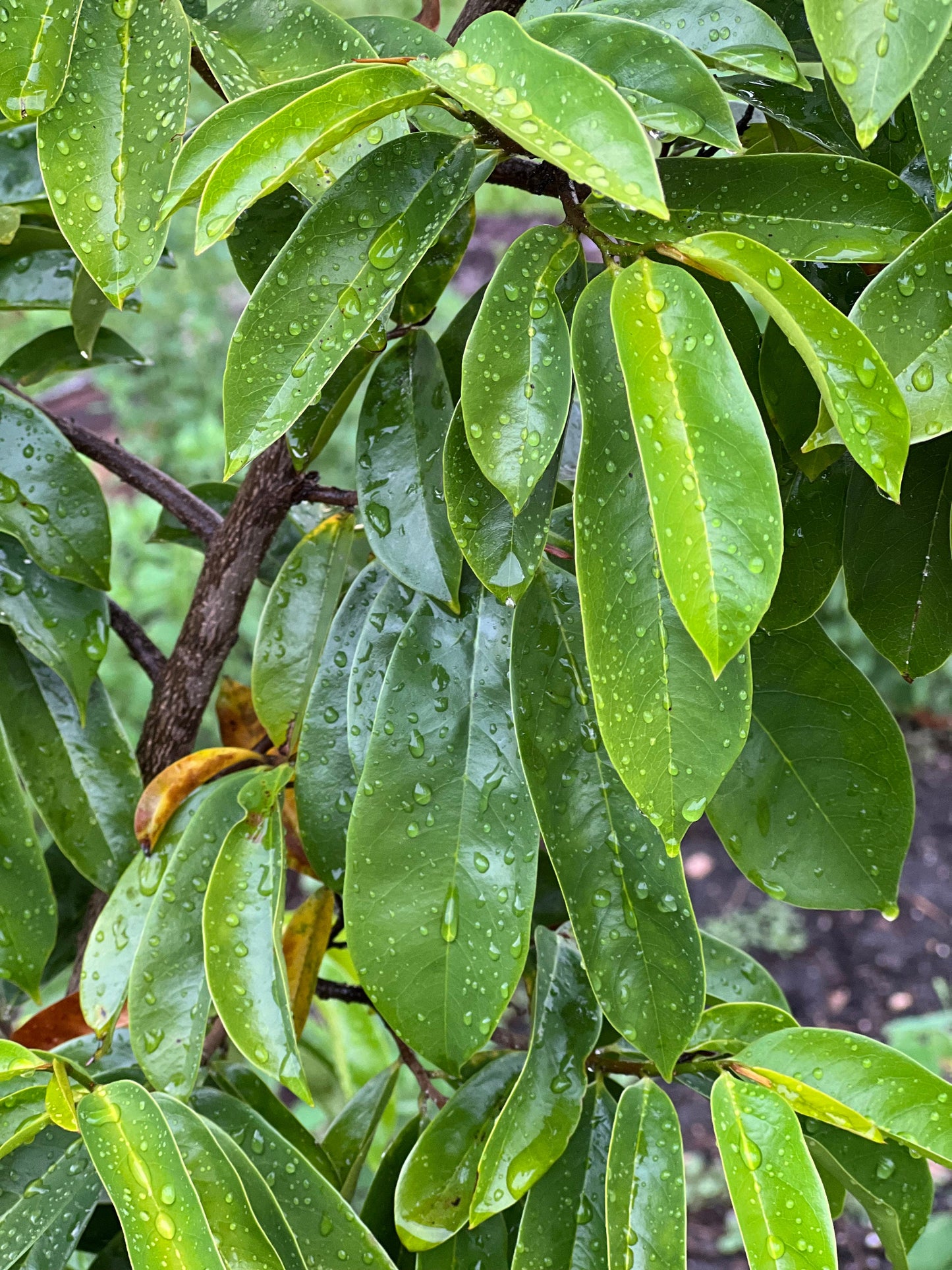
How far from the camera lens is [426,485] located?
524 mm

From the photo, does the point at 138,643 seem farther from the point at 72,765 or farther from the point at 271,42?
the point at 271,42

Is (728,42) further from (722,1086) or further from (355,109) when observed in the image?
(722,1086)

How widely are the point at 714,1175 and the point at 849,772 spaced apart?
1.73 metres

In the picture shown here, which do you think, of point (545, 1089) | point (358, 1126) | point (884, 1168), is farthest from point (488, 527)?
point (358, 1126)

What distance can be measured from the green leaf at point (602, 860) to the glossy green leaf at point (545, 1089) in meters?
0.07

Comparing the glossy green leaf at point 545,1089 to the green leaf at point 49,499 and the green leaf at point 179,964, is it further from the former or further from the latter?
the green leaf at point 49,499

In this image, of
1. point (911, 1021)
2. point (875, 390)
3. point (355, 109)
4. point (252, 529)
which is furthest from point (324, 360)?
point (911, 1021)

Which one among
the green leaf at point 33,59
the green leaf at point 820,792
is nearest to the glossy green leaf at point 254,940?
the green leaf at point 820,792

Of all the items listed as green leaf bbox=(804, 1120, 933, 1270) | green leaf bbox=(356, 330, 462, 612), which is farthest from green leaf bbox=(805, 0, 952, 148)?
green leaf bbox=(804, 1120, 933, 1270)

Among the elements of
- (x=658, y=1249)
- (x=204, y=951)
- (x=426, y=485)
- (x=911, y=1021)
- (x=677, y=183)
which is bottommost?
(x=911, y=1021)

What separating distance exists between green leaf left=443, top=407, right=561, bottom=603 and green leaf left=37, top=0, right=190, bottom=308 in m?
0.15

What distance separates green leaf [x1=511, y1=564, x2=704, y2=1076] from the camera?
0.47 m

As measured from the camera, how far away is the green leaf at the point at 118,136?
1.40 ft

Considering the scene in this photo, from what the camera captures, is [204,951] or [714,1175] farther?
[714,1175]
